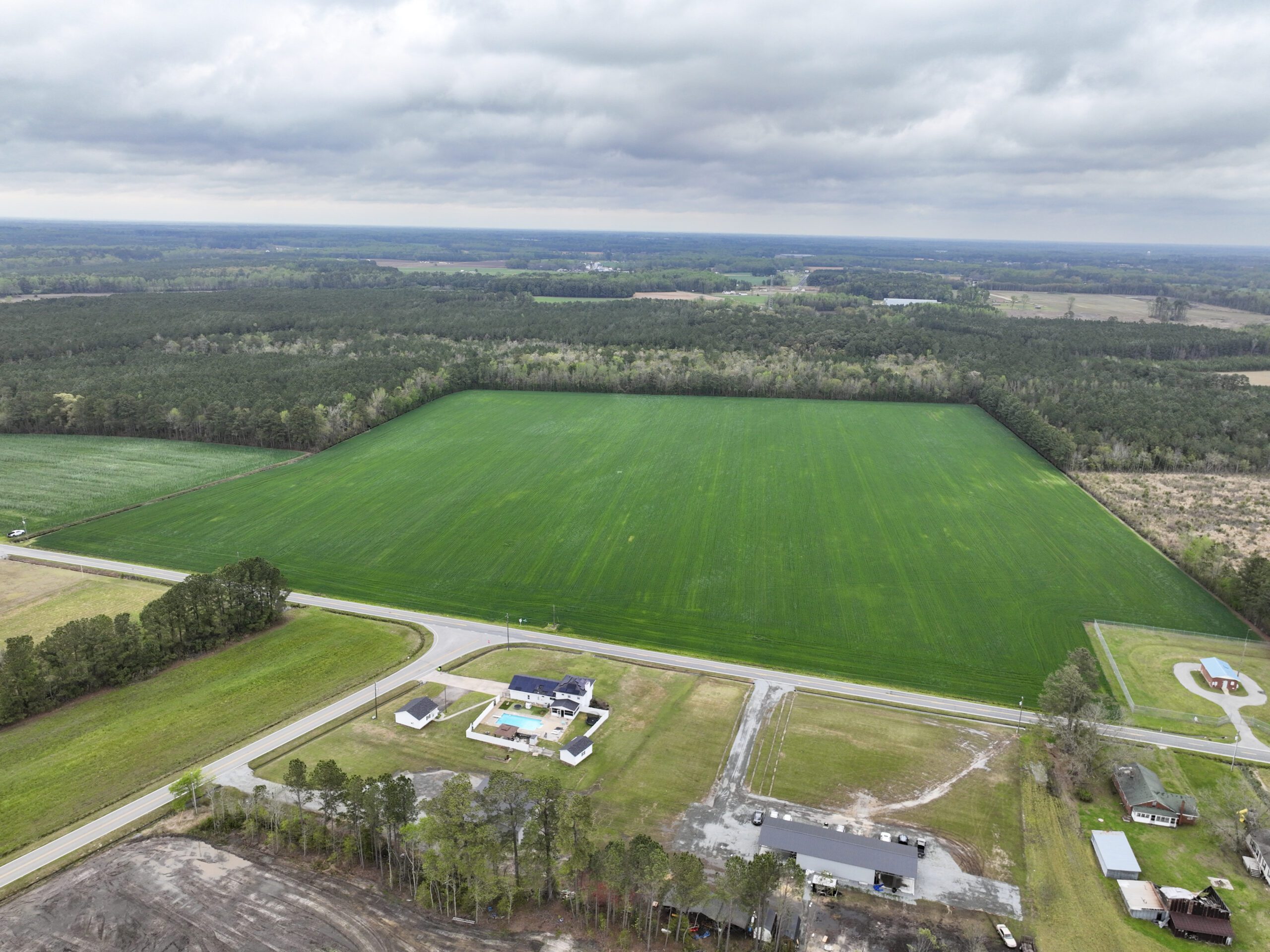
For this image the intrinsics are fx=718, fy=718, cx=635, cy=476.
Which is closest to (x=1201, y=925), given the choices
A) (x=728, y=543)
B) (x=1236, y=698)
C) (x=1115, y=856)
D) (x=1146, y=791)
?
(x=1115, y=856)

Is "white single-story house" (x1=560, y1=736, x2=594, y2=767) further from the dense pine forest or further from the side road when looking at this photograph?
the dense pine forest

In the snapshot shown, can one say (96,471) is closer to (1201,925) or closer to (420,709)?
(420,709)

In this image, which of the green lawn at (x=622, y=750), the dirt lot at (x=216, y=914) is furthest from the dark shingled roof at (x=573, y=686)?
the dirt lot at (x=216, y=914)

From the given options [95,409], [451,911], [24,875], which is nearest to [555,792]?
[451,911]

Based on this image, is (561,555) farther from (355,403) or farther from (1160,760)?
(355,403)

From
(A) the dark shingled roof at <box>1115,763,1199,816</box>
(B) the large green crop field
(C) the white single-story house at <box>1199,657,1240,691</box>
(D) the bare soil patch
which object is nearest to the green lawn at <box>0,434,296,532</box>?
(B) the large green crop field
